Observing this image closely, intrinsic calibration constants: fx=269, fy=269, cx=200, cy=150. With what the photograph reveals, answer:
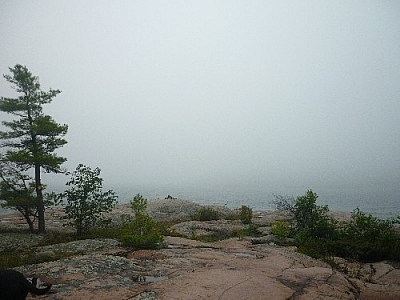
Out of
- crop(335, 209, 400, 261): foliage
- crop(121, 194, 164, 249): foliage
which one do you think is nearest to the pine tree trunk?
crop(121, 194, 164, 249): foliage

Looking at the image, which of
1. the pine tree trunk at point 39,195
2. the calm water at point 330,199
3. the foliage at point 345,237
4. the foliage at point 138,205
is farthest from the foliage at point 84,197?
the calm water at point 330,199

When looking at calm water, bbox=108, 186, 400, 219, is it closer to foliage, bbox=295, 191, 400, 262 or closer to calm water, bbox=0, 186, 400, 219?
calm water, bbox=0, 186, 400, 219

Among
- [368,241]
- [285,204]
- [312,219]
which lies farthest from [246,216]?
[368,241]

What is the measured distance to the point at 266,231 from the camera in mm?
19000

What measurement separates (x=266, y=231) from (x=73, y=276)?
1448 centimetres

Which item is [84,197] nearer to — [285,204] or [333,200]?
[285,204]

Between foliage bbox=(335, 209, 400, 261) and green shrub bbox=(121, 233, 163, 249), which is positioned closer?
green shrub bbox=(121, 233, 163, 249)

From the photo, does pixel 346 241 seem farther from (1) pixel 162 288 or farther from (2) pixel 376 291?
(1) pixel 162 288

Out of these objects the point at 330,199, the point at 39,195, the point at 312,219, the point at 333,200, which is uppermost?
the point at 39,195

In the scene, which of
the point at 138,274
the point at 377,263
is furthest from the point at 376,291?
the point at 138,274

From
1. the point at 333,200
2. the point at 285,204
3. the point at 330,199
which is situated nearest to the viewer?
the point at 285,204

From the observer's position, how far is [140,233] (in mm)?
12281

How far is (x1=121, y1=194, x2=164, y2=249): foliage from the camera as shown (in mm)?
11188

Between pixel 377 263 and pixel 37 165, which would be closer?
pixel 377 263
